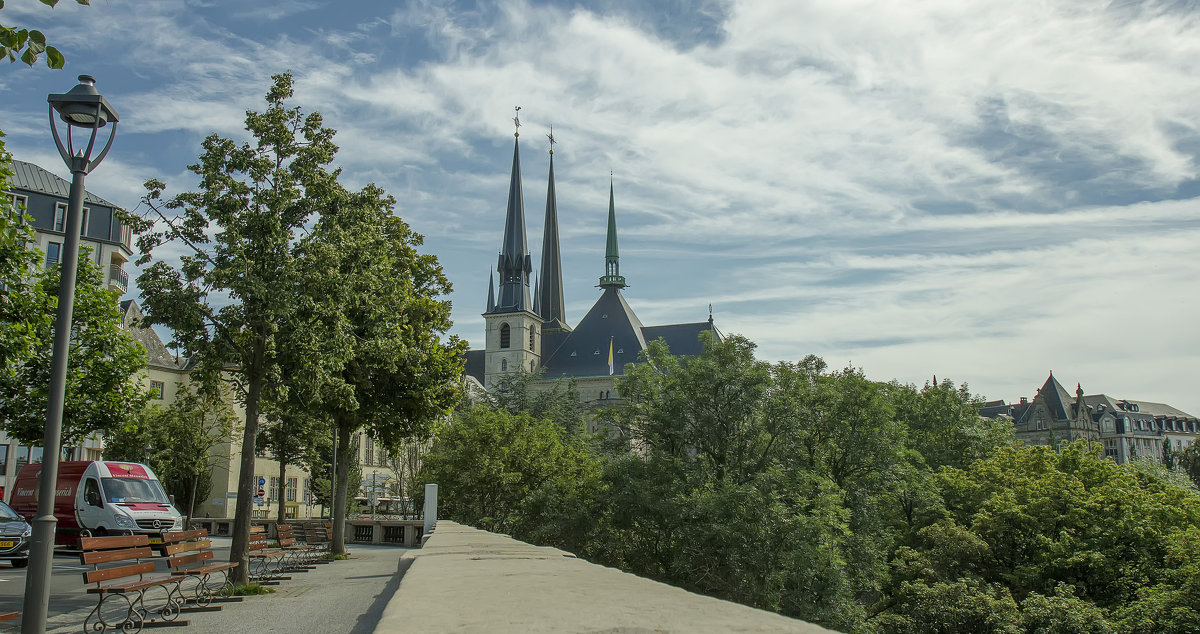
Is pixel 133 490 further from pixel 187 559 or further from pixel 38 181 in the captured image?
pixel 38 181

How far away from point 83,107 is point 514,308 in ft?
373

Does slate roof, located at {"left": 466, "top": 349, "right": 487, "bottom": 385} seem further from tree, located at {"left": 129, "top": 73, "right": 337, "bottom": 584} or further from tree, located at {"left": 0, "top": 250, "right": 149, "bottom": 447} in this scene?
tree, located at {"left": 129, "top": 73, "right": 337, "bottom": 584}

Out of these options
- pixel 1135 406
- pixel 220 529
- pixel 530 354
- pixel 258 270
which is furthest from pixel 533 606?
pixel 1135 406

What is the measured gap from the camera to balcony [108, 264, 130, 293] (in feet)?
218

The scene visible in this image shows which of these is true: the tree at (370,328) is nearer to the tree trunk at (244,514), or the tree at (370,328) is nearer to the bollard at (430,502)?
the tree trunk at (244,514)

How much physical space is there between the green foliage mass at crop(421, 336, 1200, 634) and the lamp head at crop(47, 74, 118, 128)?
16148 mm

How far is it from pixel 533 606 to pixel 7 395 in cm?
2551

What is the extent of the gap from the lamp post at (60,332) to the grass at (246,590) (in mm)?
5628

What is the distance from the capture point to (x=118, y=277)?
6762 cm

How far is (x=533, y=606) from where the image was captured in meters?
3.27

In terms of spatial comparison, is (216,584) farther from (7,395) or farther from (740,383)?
(740,383)

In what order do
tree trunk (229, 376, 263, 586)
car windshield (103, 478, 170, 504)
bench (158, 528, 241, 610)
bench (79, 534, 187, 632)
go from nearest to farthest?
bench (79, 534, 187, 632)
bench (158, 528, 241, 610)
tree trunk (229, 376, 263, 586)
car windshield (103, 478, 170, 504)

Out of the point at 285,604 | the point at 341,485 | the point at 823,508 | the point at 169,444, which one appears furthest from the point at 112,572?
the point at 169,444

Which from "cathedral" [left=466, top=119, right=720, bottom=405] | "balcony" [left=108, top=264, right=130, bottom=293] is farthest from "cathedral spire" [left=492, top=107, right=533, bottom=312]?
"balcony" [left=108, top=264, right=130, bottom=293]
